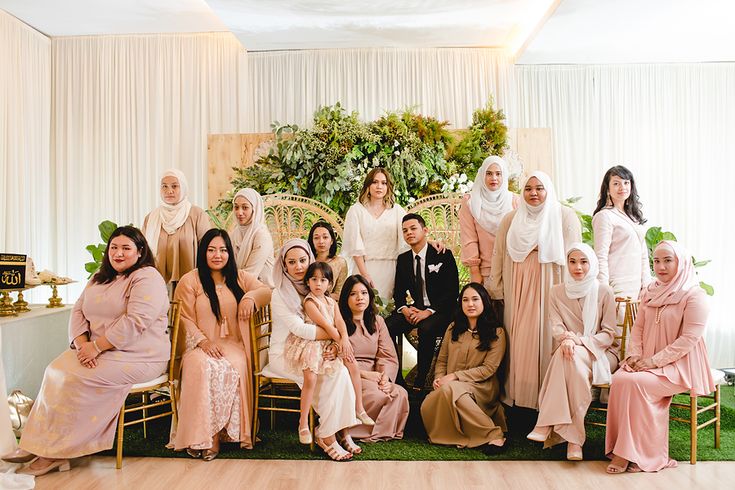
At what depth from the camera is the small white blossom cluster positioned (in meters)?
6.82

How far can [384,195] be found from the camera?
5.17m

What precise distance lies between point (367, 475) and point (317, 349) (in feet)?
2.61

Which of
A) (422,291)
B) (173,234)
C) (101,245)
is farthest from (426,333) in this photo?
(101,245)

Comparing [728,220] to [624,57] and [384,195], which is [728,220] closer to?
[624,57]

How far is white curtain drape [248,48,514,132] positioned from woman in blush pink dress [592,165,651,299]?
10.0 feet

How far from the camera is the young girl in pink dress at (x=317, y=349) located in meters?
3.94

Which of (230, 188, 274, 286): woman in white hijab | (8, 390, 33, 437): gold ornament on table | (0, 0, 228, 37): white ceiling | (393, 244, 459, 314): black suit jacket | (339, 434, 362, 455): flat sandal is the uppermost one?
(0, 0, 228, 37): white ceiling

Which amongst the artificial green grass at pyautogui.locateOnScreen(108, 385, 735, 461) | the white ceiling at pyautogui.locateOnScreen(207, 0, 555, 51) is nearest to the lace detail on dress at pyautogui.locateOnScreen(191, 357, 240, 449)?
the artificial green grass at pyautogui.locateOnScreen(108, 385, 735, 461)

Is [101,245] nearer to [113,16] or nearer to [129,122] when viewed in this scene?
[129,122]

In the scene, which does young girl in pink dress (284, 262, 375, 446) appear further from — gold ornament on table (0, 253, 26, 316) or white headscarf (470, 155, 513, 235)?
gold ornament on table (0, 253, 26, 316)

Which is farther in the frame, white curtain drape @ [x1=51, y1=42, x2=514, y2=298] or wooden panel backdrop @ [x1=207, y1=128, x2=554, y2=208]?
white curtain drape @ [x1=51, y1=42, x2=514, y2=298]

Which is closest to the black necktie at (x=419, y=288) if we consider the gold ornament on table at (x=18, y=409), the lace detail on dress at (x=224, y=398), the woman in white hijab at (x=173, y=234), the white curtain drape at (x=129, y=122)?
the lace detail on dress at (x=224, y=398)

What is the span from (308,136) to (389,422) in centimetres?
364

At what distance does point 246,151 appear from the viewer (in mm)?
7324
